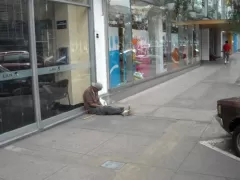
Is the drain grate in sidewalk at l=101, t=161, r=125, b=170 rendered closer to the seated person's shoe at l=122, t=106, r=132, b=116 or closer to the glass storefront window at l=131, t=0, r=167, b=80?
the seated person's shoe at l=122, t=106, r=132, b=116

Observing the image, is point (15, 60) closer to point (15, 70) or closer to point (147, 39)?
point (15, 70)

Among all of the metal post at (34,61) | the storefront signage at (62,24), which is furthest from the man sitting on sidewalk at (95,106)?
the metal post at (34,61)

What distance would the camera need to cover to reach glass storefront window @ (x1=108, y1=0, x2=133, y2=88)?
34.2 ft

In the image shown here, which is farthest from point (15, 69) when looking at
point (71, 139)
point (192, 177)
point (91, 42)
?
point (192, 177)

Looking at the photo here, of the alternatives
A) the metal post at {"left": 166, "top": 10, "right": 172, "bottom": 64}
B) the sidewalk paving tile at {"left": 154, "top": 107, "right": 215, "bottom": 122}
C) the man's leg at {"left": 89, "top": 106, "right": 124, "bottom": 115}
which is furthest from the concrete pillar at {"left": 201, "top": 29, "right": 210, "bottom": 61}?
the man's leg at {"left": 89, "top": 106, "right": 124, "bottom": 115}

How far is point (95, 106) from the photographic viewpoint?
8.62 meters

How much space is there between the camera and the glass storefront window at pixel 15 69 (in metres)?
6.40

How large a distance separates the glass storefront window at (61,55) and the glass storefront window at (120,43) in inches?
55.0

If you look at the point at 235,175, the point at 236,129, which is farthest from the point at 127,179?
the point at 236,129

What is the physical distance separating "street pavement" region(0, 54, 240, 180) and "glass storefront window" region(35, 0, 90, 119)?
71cm

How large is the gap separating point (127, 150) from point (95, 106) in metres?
2.98

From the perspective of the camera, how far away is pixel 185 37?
2069 centimetres

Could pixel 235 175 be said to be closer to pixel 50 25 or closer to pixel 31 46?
pixel 31 46

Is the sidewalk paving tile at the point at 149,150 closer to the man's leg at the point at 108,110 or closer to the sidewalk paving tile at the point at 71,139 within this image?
the sidewalk paving tile at the point at 71,139
